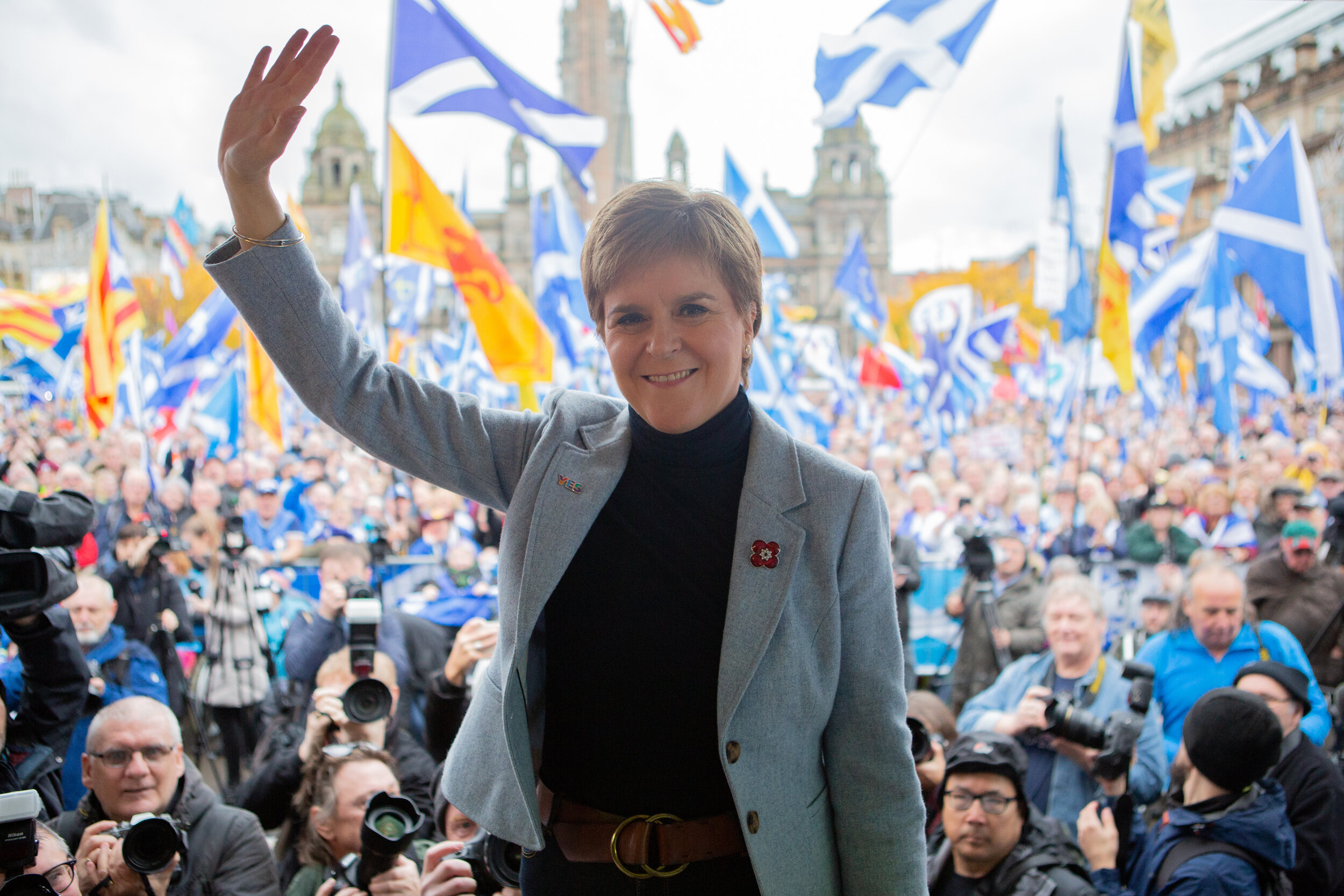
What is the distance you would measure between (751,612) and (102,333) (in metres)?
9.60

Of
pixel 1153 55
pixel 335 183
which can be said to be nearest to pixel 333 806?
pixel 1153 55

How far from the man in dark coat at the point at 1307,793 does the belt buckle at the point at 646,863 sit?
104 inches

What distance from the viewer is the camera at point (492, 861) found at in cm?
191

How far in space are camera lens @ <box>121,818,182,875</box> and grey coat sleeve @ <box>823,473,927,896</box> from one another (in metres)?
1.72

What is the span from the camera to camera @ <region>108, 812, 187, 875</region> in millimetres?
2229

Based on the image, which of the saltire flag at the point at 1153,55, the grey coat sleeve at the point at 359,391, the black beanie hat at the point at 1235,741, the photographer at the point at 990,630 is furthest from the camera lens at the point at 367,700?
the saltire flag at the point at 1153,55

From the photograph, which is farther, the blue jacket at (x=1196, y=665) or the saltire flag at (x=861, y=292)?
the saltire flag at (x=861, y=292)

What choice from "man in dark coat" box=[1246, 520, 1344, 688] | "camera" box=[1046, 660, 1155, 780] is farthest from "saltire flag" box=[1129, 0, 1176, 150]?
"camera" box=[1046, 660, 1155, 780]

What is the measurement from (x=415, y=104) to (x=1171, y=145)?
5418cm

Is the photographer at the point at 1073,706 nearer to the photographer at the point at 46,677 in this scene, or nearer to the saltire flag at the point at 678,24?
the photographer at the point at 46,677

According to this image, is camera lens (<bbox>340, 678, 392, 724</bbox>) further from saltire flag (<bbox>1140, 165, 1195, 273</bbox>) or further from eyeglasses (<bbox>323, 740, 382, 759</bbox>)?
saltire flag (<bbox>1140, 165, 1195, 273</bbox>)

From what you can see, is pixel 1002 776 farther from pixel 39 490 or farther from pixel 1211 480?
pixel 39 490

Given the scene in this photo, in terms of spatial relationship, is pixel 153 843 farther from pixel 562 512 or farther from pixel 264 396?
pixel 264 396

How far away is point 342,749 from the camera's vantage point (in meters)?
3.07
